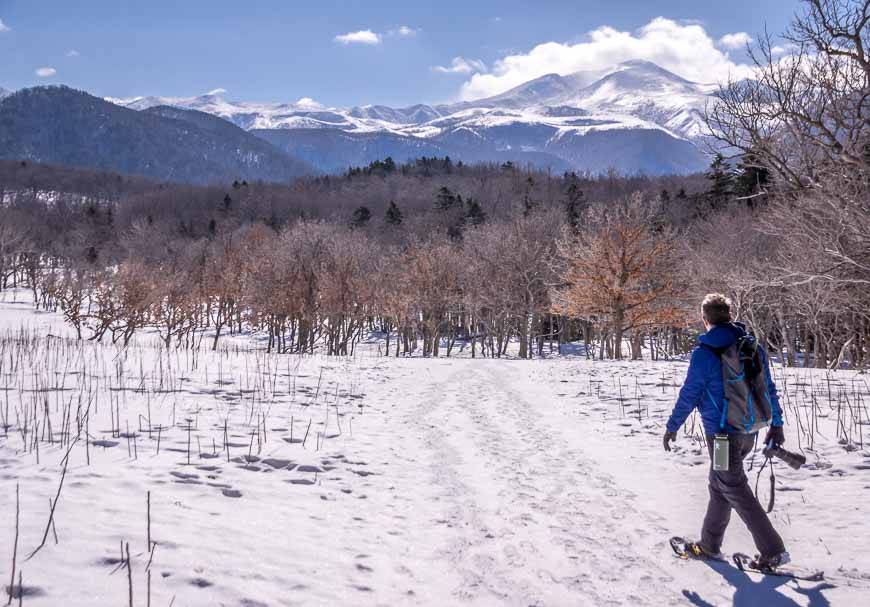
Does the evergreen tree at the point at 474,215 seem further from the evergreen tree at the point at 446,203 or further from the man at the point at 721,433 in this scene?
the man at the point at 721,433

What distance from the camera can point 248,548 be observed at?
14.0ft

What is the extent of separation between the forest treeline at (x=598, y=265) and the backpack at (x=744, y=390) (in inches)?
429

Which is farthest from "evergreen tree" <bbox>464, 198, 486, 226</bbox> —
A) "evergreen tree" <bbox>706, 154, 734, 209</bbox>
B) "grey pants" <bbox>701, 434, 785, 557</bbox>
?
"grey pants" <bbox>701, 434, 785, 557</bbox>

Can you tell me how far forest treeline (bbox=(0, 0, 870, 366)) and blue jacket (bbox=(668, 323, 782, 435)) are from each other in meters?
10.8

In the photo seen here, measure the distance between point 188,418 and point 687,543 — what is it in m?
7.18

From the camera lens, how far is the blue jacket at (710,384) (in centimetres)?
434

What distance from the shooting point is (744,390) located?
14.0 feet

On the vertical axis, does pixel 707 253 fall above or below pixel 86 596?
above

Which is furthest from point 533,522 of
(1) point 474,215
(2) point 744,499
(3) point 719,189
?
(1) point 474,215

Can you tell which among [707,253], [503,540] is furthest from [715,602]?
[707,253]

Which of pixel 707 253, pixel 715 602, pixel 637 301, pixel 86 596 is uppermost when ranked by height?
pixel 707 253

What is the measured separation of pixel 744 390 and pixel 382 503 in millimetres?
3781

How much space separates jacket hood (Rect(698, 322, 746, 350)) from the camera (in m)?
4.35

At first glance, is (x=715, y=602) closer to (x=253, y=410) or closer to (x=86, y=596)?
(x=86, y=596)
